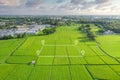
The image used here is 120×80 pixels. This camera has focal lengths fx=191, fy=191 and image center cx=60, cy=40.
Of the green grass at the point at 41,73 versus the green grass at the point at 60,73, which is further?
the green grass at the point at 60,73

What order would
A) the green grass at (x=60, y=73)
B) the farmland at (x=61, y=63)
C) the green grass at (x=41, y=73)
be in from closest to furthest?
1. the green grass at (x=41, y=73)
2. the green grass at (x=60, y=73)
3. the farmland at (x=61, y=63)

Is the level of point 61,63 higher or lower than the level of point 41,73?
lower

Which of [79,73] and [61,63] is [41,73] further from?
[61,63]

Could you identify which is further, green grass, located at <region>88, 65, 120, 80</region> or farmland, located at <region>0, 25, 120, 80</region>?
farmland, located at <region>0, 25, 120, 80</region>

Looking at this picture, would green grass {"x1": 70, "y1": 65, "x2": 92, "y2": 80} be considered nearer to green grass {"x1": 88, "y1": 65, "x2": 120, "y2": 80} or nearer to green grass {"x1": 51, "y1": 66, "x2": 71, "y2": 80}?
green grass {"x1": 51, "y1": 66, "x2": 71, "y2": 80}

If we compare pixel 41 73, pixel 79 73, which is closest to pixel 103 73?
pixel 79 73

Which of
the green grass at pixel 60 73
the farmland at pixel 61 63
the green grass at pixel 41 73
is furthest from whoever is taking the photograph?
the farmland at pixel 61 63

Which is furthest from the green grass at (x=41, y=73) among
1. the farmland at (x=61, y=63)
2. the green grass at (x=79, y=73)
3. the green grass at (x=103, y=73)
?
the green grass at (x=103, y=73)

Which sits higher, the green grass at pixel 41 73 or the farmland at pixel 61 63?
the green grass at pixel 41 73

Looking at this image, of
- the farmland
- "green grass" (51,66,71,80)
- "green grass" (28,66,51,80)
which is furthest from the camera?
the farmland

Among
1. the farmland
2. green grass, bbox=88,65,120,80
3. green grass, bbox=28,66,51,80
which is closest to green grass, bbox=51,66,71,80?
the farmland

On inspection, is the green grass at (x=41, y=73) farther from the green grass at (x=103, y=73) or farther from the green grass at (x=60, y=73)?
the green grass at (x=103, y=73)
